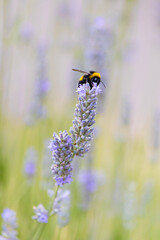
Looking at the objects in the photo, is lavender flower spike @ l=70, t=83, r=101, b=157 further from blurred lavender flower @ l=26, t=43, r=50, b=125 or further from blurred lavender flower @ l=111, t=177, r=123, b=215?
blurred lavender flower @ l=111, t=177, r=123, b=215

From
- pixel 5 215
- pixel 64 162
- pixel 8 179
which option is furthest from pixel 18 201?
pixel 64 162

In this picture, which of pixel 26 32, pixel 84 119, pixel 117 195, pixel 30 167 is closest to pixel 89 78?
pixel 84 119

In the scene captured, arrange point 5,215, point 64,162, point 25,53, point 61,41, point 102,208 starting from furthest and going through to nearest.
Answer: point 61,41
point 25,53
point 102,208
point 5,215
point 64,162

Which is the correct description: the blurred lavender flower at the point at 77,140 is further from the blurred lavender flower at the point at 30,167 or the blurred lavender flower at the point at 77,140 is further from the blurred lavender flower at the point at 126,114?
the blurred lavender flower at the point at 126,114

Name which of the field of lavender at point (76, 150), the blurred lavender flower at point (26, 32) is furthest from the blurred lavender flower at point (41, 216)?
the blurred lavender flower at point (26, 32)

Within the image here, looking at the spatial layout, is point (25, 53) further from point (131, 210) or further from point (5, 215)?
point (5, 215)

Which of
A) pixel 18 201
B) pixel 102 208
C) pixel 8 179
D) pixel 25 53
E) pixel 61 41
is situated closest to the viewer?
pixel 18 201

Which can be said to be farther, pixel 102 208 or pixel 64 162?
pixel 102 208

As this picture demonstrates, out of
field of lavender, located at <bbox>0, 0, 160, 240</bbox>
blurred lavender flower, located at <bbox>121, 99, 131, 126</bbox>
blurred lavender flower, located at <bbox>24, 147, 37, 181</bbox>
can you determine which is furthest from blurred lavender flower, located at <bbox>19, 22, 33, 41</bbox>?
blurred lavender flower, located at <bbox>24, 147, 37, 181</bbox>
